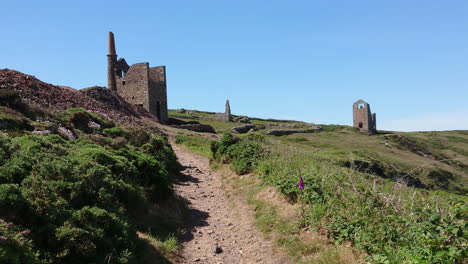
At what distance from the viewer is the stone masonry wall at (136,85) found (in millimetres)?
36781

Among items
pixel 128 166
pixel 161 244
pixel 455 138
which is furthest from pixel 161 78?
pixel 455 138

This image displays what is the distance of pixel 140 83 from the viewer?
37.3 m

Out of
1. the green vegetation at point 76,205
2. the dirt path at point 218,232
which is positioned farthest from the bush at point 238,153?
the green vegetation at point 76,205

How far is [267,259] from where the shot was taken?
682cm

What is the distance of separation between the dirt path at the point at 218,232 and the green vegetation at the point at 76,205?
509 millimetres

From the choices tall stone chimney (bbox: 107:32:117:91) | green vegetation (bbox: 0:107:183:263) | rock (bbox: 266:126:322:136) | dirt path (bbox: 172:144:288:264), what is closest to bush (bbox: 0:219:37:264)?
green vegetation (bbox: 0:107:183:263)

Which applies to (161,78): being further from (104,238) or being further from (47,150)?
(104,238)

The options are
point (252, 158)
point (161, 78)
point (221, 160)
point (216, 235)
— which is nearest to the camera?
point (216, 235)

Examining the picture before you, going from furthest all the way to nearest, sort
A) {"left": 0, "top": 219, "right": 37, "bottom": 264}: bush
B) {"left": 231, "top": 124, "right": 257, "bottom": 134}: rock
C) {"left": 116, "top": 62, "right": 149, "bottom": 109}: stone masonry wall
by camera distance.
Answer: {"left": 231, "top": 124, "right": 257, "bottom": 134}: rock → {"left": 116, "top": 62, "right": 149, "bottom": 109}: stone masonry wall → {"left": 0, "top": 219, "right": 37, "bottom": 264}: bush

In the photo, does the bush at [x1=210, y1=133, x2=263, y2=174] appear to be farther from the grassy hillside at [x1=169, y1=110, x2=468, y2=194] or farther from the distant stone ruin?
the distant stone ruin

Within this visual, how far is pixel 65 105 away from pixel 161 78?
19881 mm

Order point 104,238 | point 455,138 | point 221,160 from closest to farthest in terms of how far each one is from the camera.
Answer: point 104,238
point 221,160
point 455,138

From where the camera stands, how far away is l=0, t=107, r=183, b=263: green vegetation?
15.4ft

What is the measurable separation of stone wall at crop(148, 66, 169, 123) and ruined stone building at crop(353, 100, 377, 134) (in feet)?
121
